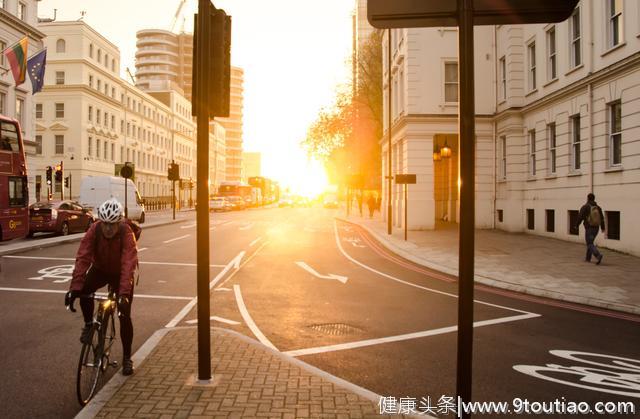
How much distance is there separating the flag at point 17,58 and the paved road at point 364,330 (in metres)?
16.9

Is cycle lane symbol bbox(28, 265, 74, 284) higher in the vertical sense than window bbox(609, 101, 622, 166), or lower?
lower

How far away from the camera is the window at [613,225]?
662 inches

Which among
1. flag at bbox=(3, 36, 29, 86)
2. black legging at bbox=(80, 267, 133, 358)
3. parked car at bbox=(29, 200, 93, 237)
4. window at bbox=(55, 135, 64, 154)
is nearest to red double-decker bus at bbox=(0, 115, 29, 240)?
parked car at bbox=(29, 200, 93, 237)

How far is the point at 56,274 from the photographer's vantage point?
11.9 meters

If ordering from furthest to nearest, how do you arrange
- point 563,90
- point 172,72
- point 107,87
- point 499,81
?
point 172,72
point 107,87
point 499,81
point 563,90

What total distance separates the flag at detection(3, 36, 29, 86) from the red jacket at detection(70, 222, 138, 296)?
25377 millimetres

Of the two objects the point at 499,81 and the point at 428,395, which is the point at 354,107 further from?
the point at 428,395

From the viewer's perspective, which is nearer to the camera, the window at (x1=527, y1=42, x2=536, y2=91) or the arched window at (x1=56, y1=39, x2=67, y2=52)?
the window at (x1=527, y1=42, x2=536, y2=91)

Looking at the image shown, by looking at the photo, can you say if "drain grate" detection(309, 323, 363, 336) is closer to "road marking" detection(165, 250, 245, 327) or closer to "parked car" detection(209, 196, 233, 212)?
"road marking" detection(165, 250, 245, 327)

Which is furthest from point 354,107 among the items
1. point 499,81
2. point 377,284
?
point 377,284

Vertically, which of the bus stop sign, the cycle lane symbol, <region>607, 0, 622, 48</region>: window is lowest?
the cycle lane symbol

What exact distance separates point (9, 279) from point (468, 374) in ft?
37.2

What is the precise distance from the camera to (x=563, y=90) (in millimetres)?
20125

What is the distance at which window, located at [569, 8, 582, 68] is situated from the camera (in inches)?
768
